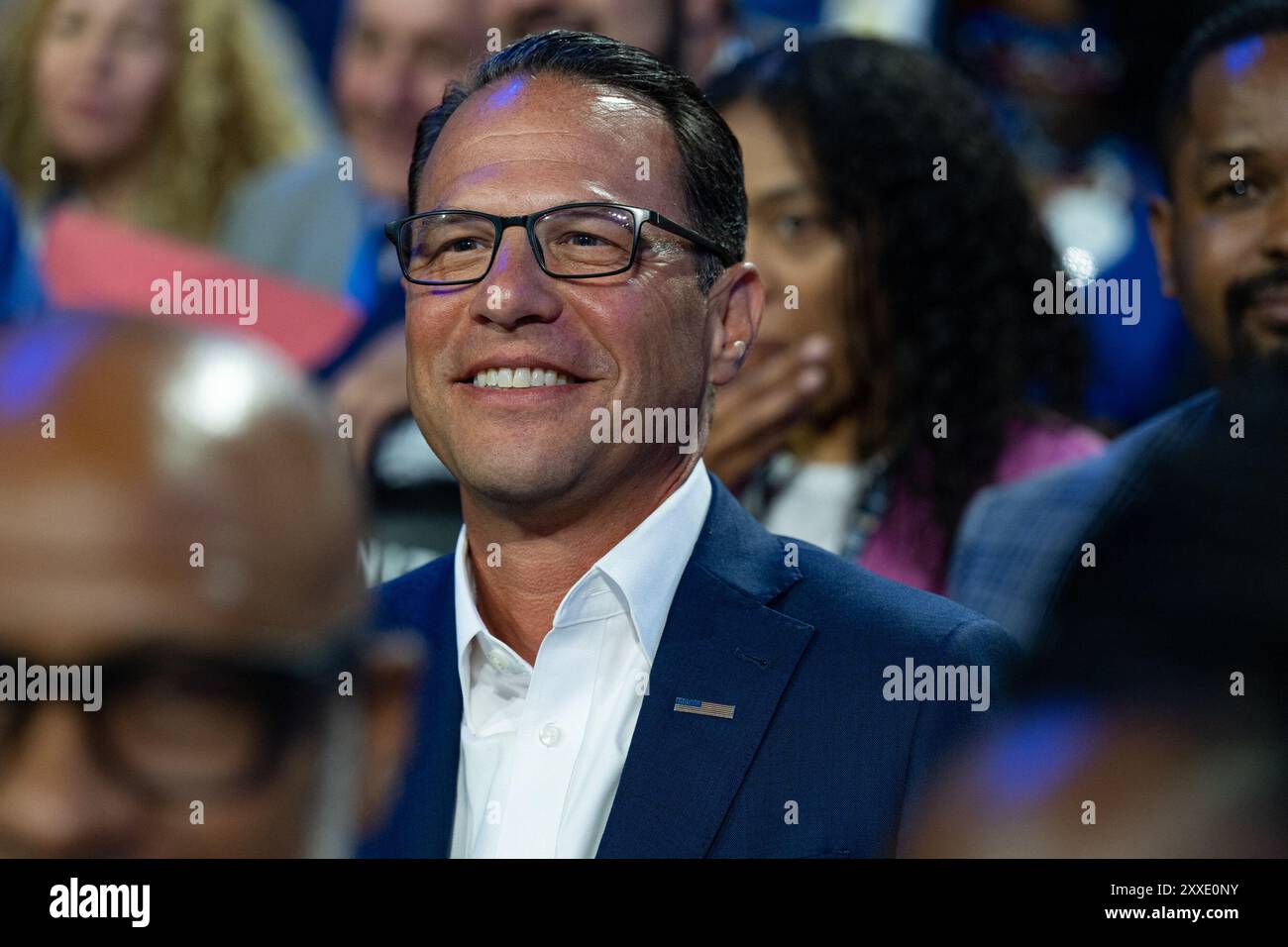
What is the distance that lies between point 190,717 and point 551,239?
3.09ft

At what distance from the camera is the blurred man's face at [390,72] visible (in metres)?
2.87

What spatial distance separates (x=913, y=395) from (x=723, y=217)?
0.87 m

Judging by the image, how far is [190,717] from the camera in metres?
0.98

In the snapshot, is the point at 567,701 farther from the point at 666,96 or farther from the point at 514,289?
the point at 666,96

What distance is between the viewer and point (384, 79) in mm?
2895

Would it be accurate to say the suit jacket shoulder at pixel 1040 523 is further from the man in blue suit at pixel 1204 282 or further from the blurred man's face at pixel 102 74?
the blurred man's face at pixel 102 74

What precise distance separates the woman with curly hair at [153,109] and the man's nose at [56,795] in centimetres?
202

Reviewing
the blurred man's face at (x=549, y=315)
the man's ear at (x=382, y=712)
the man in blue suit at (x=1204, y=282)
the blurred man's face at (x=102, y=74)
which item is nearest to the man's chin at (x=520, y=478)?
the blurred man's face at (x=549, y=315)

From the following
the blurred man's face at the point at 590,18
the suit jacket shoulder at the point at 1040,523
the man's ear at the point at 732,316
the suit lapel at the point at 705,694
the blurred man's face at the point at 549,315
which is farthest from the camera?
the blurred man's face at the point at 590,18

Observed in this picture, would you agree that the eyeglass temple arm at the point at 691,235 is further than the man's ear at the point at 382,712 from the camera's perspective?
Yes

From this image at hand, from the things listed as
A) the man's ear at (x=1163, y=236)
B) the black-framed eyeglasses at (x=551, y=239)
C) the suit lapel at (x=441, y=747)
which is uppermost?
the man's ear at (x=1163, y=236)

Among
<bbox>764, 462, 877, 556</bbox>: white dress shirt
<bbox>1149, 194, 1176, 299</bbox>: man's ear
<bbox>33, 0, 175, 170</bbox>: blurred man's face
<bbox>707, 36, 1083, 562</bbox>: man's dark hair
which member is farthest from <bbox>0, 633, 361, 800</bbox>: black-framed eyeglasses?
<bbox>33, 0, 175, 170</bbox>: blurred man's face
